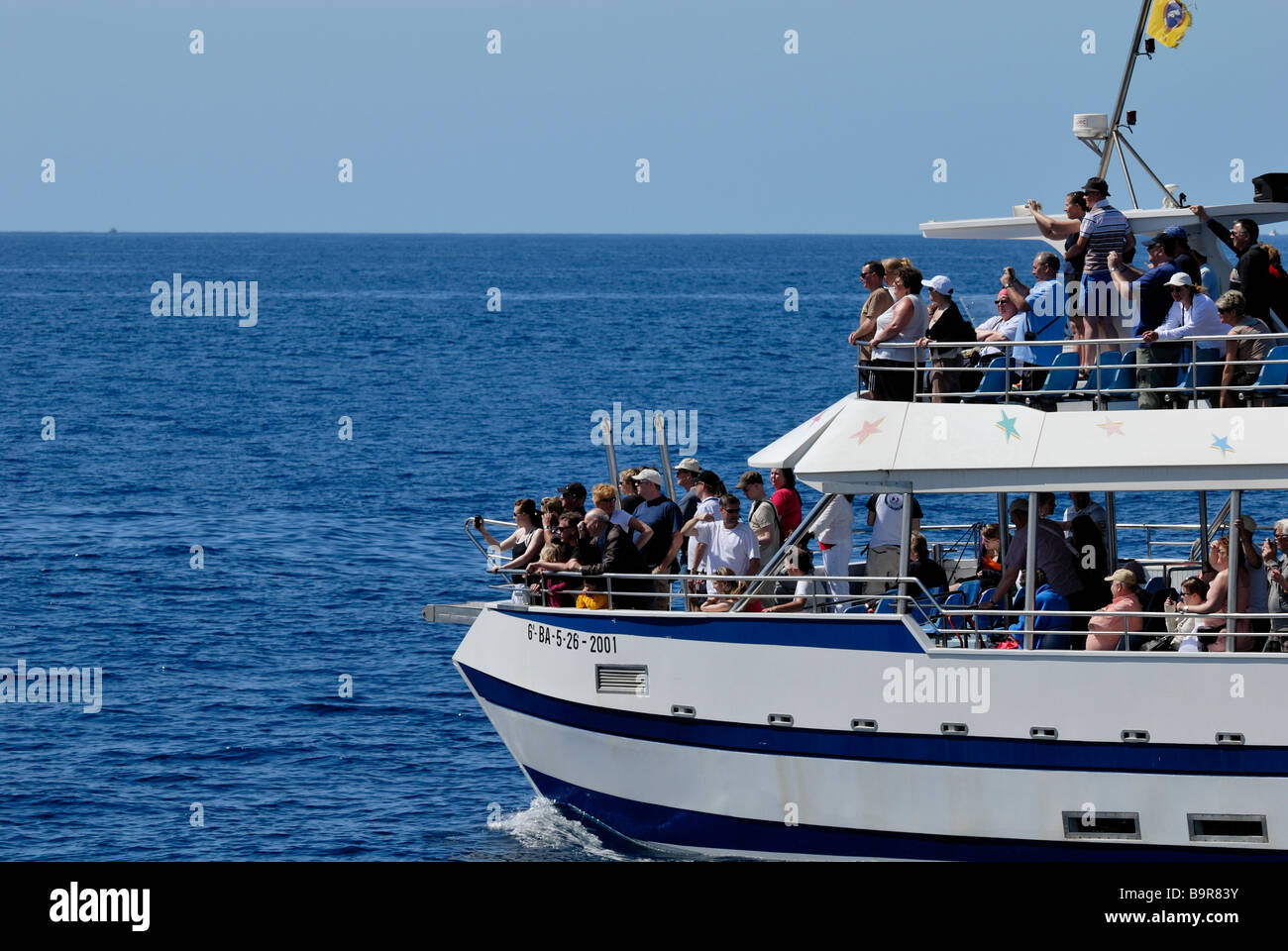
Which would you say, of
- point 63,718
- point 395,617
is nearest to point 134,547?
point 395,617

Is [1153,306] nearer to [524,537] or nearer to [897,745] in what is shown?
[897,745]

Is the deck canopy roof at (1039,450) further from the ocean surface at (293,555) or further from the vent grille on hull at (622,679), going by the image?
the ocean surface at (293,555)

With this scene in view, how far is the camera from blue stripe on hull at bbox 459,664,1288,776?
50.9ft

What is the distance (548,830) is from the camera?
21312mm

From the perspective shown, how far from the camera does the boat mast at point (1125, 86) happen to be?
19.5 metres

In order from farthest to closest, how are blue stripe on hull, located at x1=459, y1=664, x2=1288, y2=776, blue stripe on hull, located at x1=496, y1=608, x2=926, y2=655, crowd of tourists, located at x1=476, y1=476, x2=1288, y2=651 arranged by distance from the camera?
blue stripe on hull, located at x1=496, y1=608, x2=926, y2=655 < crowd of tourists, located at x1=476, y1=476, x2=1288, y2=651 < blue stripe on hull, located at x1=459, y1=664, x2=1288, y2=776

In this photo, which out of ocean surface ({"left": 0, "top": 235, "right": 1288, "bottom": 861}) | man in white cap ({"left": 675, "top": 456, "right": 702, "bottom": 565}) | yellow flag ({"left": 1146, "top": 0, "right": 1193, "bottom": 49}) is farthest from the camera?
ocean surface ({"left": 0, "top": 235, "right": 1288, "bottom": 861})

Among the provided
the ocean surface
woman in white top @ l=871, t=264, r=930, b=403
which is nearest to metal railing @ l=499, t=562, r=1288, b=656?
woman in white top @ l=871, t=264, r=930, b=403

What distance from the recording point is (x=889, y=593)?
57.4 feet

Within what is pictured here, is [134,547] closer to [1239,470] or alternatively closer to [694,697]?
[694,697]

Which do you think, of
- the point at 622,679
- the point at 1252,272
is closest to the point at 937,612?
the point at 622,679

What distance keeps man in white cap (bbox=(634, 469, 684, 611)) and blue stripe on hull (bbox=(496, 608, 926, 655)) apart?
38.3 inches

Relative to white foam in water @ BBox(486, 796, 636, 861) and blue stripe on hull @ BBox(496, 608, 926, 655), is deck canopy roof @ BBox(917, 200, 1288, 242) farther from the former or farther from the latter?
white foam in water @ BBox(486, 796, 636, 861)
